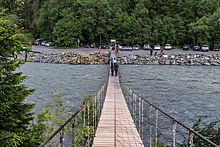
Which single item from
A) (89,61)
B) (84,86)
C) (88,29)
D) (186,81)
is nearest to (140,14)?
(88,29)

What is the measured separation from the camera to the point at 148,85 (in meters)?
19.5

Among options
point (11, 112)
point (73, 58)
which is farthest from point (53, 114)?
point (73, 58)

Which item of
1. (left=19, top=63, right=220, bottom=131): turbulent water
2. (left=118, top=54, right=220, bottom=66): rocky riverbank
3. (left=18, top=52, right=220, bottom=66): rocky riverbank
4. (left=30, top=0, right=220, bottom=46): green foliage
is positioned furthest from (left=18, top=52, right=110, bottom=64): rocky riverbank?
(left=19, top=63, right=220, bottom=131): turbulent water

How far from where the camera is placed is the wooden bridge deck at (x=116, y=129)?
16.5 ft

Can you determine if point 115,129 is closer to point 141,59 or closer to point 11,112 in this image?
point 11,112

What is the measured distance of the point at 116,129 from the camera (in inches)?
235

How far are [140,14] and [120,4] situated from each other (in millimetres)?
9193

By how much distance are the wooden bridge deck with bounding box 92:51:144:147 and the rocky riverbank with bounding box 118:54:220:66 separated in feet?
89.9

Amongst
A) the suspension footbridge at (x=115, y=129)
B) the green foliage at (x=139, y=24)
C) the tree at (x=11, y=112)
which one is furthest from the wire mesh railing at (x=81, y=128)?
the green foliage at (x=139, y=24)

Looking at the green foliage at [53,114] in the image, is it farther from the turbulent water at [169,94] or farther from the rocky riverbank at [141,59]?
the rocky riverbank at [141,59]

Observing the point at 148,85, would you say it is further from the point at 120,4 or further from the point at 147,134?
the point at 120,4

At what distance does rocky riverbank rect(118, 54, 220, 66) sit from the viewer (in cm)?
3496

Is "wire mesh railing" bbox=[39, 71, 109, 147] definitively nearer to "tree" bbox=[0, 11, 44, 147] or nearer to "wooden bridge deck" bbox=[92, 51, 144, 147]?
"wooden bridge deck" bbox=[92, 51, 144, 147]

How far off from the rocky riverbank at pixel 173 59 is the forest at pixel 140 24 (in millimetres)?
14074
